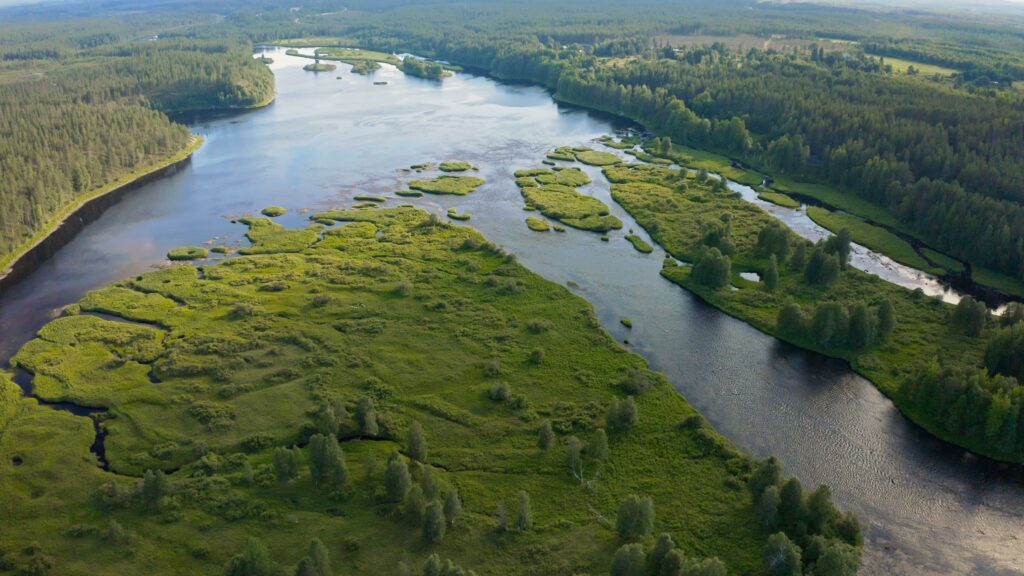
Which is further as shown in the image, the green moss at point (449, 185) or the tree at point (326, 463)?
the green moss at point (449, 185)

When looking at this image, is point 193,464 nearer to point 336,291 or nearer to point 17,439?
point 17,439

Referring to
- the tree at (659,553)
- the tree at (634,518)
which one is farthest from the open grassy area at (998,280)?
the tree at (659,553)

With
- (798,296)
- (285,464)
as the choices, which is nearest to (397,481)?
(285,464)

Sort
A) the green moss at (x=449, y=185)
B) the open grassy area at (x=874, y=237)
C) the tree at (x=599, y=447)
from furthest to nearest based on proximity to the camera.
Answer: the green moss at (x=449, y=185) → the open grassy area at (x=874, y=237) → the tree at (x=599, y=447)

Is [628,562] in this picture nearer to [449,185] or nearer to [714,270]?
[714,270]

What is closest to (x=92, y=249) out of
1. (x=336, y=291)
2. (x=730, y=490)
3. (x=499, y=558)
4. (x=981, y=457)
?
(x=336, y=291)

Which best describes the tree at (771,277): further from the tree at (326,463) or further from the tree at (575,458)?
the tree at (326,463)
